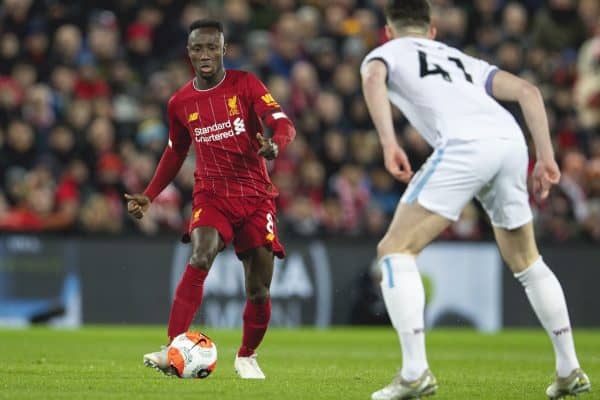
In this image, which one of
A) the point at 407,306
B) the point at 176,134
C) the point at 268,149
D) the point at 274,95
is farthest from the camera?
the point at 274,95

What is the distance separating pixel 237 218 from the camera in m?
8.75

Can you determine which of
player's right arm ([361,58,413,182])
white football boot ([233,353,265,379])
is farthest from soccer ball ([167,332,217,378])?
player's right arm ([361,58,413,182])

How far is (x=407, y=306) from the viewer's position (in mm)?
6570

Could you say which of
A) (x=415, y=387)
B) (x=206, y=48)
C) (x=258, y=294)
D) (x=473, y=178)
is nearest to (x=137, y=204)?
(x=258, y=294)

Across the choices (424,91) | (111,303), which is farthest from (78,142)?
(424,91)

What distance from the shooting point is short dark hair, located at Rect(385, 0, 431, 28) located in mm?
6906

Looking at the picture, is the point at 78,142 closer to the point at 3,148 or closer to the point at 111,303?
the point at 3,148

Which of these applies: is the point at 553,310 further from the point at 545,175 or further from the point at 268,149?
the point at 268,149

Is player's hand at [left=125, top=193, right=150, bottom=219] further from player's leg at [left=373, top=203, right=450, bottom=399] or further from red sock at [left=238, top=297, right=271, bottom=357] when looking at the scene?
player's leg at [left=373, top=203, right=450, bottom=399]

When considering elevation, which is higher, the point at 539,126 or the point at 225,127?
the point at 539,126

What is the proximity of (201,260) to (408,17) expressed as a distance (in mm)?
2272

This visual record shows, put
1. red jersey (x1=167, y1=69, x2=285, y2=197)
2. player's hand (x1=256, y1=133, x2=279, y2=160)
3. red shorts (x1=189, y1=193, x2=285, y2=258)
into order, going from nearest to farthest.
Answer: player's hand (x1=256, y1=133, x2=279, y2=160)
red shorts (x1=189, y1=193, x2=285, y2=258)
red jersey (x1=167, y1=69, x2=285, y2=197)

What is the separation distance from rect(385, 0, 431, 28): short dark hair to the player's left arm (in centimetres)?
118

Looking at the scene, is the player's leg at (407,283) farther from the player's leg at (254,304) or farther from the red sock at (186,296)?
the player's leg at (254,304)
